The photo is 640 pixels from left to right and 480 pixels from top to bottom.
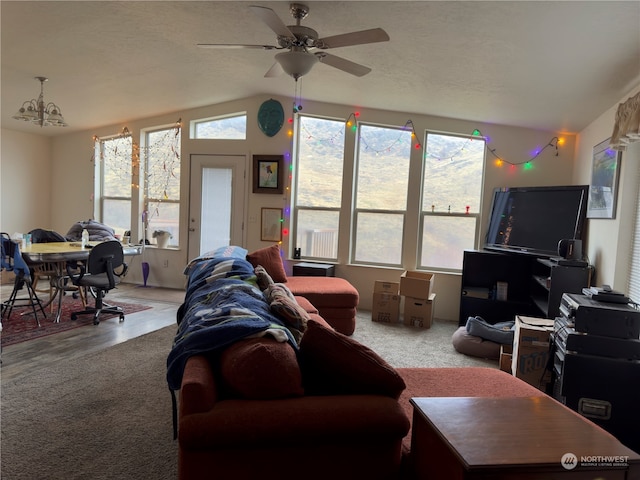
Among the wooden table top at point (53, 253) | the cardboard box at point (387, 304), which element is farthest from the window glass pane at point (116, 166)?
the cardboard box at point (387, 304)

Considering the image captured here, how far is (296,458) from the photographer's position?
4.59ft

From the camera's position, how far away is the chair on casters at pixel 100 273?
434 cm

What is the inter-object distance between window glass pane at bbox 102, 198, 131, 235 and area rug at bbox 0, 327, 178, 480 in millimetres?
3872

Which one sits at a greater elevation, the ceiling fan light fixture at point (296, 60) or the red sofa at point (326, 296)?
the ceiling fan light fixture at point (296, 60)

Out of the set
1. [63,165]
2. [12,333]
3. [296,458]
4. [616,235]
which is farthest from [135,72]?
[616,235]

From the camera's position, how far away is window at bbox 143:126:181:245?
6.43 metres

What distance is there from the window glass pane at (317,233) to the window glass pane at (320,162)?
0.46 feet

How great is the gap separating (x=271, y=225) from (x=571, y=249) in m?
3.64

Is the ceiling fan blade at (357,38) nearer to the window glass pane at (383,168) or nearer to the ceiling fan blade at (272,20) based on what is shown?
the ceiling fan blade at (272,20)

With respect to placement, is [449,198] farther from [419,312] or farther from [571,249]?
[571,249]

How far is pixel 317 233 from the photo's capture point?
579 cm

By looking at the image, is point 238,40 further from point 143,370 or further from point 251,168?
point 143,370

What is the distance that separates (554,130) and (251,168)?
12.6ft

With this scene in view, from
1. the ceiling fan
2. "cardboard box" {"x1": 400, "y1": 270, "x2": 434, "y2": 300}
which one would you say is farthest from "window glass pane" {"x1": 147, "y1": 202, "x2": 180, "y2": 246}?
the ceiling fan
